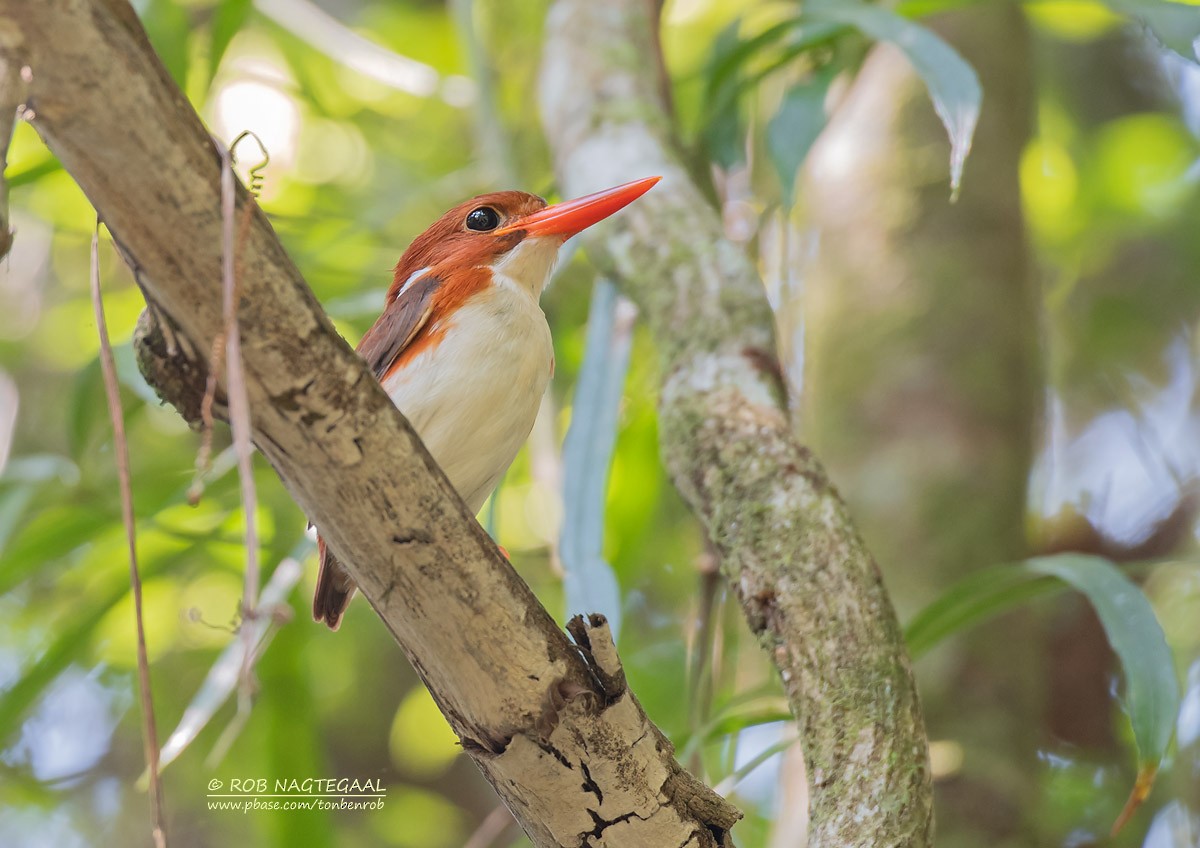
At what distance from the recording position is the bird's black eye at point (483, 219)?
8.48 feet

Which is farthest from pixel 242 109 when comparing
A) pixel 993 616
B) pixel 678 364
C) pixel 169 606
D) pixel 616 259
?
pixel 993 616

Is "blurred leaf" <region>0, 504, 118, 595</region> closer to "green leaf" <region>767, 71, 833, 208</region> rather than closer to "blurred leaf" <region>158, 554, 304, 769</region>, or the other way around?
"blurred leaf" <region>158, 554, 304, 769</region>

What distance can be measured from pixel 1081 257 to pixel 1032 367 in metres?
1.61

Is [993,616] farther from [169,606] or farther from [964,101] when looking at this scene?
[169,606]

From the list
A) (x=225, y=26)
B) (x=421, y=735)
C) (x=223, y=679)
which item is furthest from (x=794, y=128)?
(x=421, y=735)

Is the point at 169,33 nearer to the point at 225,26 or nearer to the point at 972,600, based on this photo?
the point at 225,26

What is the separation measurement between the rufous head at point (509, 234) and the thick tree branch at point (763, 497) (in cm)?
25

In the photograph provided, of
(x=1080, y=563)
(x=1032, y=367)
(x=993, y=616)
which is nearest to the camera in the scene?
(x=1080, y=563)

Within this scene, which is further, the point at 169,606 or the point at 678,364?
the point at 169,606

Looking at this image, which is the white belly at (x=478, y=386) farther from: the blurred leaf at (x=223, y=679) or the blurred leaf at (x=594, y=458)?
the blurred leaf at (x=223, y=679)

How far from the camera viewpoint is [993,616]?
2951mm

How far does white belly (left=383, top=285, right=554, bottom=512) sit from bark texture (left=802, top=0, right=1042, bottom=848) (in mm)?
1176

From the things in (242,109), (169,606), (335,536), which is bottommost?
(335,536)

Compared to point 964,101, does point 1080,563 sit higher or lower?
lower
